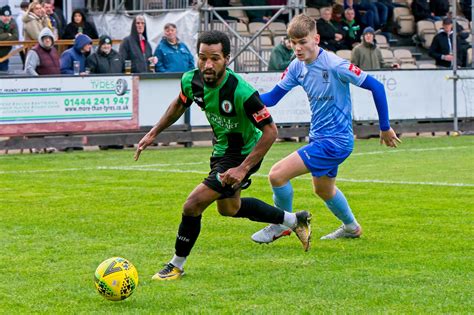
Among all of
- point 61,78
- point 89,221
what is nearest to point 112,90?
point 61,78

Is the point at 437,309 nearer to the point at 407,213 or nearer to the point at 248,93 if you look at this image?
the point at 248,93

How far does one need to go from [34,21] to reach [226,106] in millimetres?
14968

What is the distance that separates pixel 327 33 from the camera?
25.7 metres

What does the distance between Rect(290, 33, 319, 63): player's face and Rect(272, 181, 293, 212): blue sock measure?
3.70ft

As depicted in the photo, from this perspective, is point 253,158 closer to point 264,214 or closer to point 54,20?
point 264,214

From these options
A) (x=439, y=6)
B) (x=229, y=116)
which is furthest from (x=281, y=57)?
(x=229, y=116)

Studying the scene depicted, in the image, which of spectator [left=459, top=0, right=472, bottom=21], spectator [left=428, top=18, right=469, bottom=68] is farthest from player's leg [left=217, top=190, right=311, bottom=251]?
spectator [left=459, top=0, right=472, bottom=21]

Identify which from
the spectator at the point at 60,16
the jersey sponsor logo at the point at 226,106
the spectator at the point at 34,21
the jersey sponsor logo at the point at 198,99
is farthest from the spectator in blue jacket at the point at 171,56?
the jersey sponsor logo at the point at 226,106

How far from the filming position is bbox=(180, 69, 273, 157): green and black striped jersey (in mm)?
8734

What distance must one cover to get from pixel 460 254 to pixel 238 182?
215 centimetres

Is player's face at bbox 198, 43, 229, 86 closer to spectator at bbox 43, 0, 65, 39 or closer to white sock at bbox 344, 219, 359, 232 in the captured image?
white sock at bbox 344, 219, 359, 232

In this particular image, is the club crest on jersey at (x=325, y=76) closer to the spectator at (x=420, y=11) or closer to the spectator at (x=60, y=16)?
the spectator at (x=60, y=16)

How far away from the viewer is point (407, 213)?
12.6m

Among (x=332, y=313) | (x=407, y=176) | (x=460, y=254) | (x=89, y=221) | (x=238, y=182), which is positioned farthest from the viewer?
(x=407, y=176)
